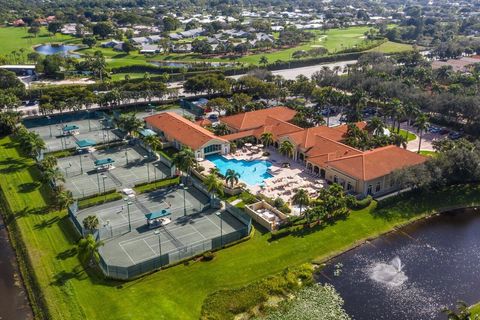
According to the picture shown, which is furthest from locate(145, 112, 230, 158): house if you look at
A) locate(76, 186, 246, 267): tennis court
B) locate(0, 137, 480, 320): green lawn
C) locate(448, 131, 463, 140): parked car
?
locate(448, 131, 463, 140): parked car

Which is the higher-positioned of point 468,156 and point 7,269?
point 468,156

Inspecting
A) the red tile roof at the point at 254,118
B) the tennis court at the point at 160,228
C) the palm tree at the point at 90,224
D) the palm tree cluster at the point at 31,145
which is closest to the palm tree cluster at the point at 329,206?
the tennis court at the point at 160,228

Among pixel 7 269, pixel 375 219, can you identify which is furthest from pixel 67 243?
pixel 375 219

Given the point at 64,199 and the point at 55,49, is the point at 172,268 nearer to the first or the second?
the point at 64,199

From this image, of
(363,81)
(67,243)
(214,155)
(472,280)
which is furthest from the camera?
(363,81)

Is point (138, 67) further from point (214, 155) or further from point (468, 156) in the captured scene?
point (468, 156)

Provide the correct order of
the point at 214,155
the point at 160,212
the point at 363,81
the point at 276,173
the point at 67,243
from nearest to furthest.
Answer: the point at 67,243 < the point at 160,212 < the point at 276,173 < the point at 214,155 < the point at 363,81
